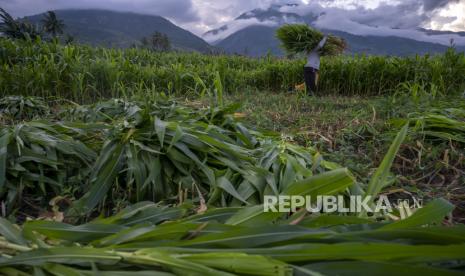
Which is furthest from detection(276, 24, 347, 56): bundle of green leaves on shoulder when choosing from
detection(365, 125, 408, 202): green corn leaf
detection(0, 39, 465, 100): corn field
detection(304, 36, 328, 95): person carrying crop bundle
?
detection(365, 125, 408, 202): green corn leaf

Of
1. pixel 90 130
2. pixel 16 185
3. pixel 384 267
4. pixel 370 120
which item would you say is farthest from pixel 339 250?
pixel 370 120

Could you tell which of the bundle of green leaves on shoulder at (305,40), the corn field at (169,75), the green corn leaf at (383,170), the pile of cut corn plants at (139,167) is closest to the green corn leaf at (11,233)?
the pile of cut corn plants at (139,167)

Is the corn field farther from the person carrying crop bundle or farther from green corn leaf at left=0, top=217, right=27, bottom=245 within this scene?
green corn leaf at left=0, top=217, right=27, bottom=245

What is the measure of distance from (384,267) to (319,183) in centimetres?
36

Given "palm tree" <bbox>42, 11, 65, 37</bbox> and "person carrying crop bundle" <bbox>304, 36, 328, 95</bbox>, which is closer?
"person carrying crop bundle" <bbox>304, 36, 328, 95</bbox>

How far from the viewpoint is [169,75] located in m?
5.05

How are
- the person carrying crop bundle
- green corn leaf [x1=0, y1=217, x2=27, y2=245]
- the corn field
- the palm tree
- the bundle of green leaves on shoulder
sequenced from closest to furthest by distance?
green corn leaf [x1=0, y1=217, x2=27, y2=245], the corn field, the person carrying crop bundle, the bundle of green leaves on shoulder, the palm tree

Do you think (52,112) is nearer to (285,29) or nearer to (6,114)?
(6,114)

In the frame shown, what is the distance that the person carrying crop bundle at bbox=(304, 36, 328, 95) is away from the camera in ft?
17.1

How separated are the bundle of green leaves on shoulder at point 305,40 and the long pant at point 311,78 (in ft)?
1.30

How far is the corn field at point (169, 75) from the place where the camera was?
13.5 feet

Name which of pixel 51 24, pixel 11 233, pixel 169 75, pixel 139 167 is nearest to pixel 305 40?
pixel 169 75

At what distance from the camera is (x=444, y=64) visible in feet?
17.1

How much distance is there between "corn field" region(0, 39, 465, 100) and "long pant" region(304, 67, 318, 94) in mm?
497
